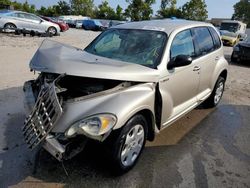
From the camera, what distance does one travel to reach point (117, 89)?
3396 mm

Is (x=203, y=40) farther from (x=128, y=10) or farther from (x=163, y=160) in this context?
(x=128, y=10)

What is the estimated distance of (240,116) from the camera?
233 inches

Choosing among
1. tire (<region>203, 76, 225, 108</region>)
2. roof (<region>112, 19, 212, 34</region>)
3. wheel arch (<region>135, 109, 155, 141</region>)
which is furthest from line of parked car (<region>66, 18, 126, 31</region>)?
wheel arch (<region>135, 109, 155, 141</region>)

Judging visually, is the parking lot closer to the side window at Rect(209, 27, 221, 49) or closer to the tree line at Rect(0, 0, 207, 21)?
the side window at Rect(209, 27, 221, 49)

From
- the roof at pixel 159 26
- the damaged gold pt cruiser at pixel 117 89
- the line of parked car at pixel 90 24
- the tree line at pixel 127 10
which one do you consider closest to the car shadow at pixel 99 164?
the damaged gold pt cruiser at pixel 117 89

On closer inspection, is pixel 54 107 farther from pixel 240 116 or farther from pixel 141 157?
pixel 240 116

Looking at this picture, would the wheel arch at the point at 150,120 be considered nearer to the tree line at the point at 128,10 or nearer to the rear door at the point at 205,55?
the rear door at the point at 205,55

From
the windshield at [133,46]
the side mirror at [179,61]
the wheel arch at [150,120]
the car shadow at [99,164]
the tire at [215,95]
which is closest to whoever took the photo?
the car shadow at [99,164]

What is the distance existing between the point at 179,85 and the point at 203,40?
4.58 feet

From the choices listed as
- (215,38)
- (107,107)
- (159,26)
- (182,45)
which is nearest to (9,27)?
(215,38)

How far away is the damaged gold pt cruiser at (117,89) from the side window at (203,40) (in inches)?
1.0

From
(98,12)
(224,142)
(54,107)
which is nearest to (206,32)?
(224,142)

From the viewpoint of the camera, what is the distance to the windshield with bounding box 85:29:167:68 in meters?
4.07

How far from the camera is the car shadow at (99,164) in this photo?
10.9ft
